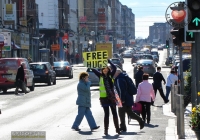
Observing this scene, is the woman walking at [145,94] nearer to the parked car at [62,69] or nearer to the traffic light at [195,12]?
the traffic light at [195,12]

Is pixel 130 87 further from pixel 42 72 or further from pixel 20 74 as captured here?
pixel 42 72

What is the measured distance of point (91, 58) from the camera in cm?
2550

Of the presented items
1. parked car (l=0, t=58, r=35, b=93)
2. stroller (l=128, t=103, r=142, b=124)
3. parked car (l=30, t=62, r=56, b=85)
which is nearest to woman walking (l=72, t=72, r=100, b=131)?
stroller (l=128, t=103, r=142, b=124)

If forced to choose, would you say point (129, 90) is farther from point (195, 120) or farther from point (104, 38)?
point (104, 38)

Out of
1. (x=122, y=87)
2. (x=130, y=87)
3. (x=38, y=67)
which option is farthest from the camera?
(x=38, y=67)

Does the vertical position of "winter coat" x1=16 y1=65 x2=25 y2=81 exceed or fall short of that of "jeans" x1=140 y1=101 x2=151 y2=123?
it exceeds it

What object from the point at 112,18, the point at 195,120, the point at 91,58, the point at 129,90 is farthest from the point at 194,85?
the point at 112,18

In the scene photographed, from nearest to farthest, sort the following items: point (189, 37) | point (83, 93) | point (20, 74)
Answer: point (189, 37) → point (83, 93) → point (20, 74)

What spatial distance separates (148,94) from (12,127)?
12.9 ft

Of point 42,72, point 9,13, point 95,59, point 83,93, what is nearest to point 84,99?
point 83,93

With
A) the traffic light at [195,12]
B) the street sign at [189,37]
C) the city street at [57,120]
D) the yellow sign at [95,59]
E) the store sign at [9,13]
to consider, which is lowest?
the city street at [57,120]

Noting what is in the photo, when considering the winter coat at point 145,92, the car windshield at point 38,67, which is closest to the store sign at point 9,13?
the car windshield at point 38,67

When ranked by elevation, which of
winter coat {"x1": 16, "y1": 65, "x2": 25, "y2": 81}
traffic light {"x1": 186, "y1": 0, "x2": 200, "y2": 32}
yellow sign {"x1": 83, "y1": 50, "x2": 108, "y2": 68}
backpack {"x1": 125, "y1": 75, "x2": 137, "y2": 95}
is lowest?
winter coat {"x1": 16, "y1": 65, "x2": 25, "y2": 81}

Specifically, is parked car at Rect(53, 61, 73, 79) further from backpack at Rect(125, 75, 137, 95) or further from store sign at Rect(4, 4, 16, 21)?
backpack at Rect(125, 75, 137, 95)
